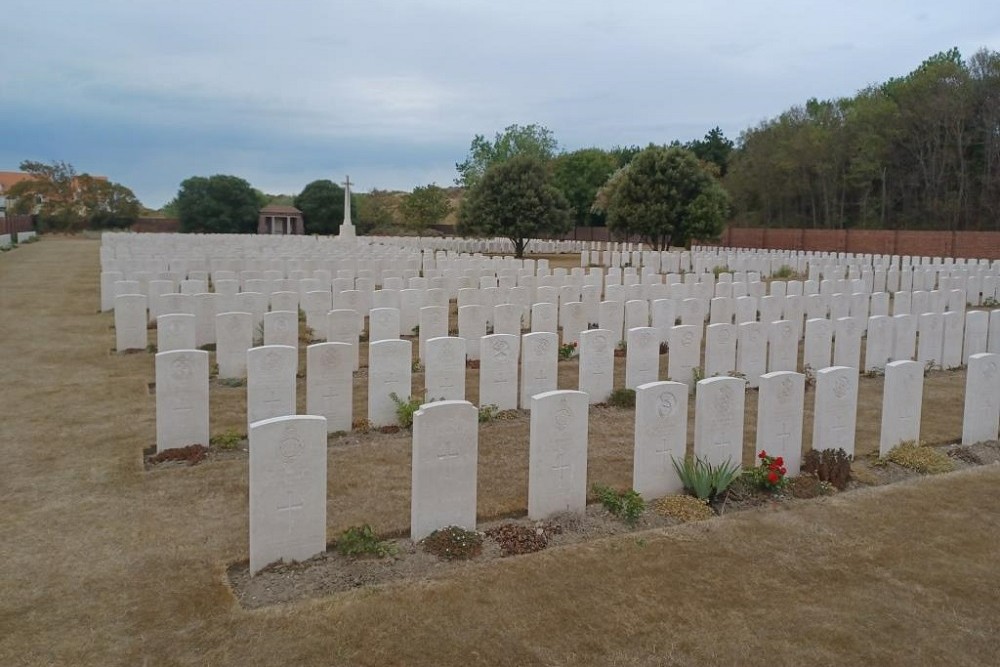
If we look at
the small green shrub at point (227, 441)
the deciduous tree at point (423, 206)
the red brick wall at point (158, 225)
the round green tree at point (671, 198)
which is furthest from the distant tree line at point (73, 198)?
the small green shrub at point (227, 441)

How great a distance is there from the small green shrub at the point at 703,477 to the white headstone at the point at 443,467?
1906 mm

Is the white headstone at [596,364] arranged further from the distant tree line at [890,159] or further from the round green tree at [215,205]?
the round green tree at [215,205]

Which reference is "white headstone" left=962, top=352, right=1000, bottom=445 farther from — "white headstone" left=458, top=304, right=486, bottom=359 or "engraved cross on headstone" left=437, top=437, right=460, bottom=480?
"white headstone" left=458, top=304, right=486, bottom=359

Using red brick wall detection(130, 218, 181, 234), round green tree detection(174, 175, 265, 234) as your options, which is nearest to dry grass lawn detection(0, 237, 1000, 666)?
round green tree detection(174, 175, 265, 234)

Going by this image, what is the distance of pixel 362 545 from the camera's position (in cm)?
517

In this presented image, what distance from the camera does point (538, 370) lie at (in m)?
9.09

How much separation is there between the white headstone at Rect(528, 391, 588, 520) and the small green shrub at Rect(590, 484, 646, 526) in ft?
0.88

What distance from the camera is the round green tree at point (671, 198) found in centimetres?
3534

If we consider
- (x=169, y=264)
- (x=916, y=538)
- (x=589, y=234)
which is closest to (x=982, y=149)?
(x=589, y=234)

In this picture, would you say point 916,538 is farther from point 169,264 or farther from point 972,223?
point 972,223

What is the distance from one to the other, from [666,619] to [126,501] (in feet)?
14.0

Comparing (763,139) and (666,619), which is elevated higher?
(763,139)

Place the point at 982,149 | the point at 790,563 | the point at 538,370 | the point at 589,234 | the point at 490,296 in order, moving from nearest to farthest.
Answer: the point at 790,563 → the point at 538,370 → the point at 490,296 → the point at 982,149 → the point at 589,234

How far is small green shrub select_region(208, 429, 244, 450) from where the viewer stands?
293 inches
